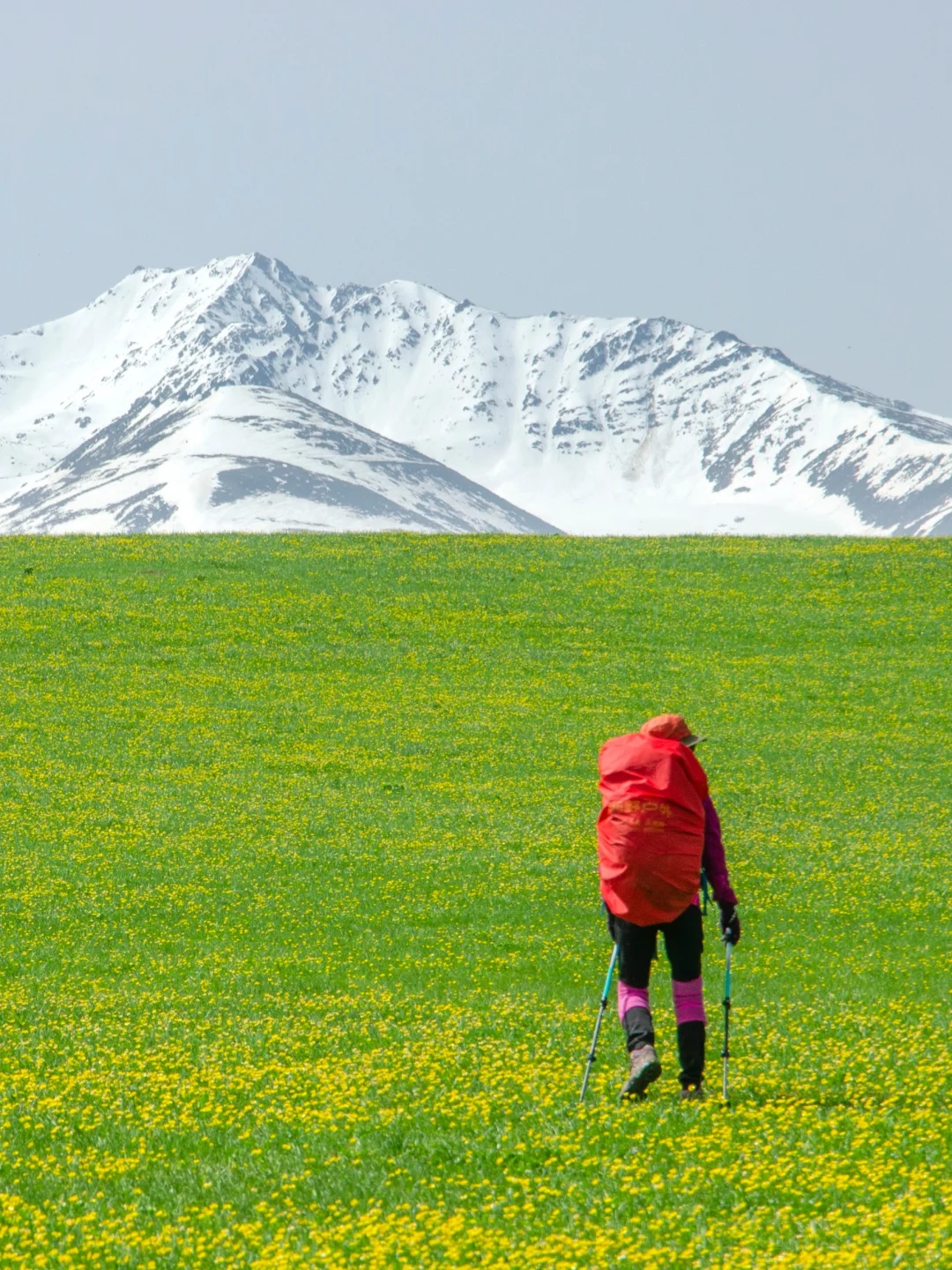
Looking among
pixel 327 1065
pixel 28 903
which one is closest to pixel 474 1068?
pixel 327 1065

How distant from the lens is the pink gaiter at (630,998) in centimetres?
1030

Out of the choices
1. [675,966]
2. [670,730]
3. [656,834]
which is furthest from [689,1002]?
[670,730]

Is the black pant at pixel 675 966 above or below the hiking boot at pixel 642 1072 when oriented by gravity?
above

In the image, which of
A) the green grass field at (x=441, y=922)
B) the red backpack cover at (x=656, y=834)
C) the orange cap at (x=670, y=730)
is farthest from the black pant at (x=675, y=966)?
the orange cap at (x=670, y=730)

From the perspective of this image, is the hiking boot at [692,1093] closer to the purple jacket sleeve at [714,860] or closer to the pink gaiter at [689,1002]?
the pink gaiter at [689,1002]

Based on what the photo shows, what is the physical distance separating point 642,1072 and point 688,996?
72 centimetres

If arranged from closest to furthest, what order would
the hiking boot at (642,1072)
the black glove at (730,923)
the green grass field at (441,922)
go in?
the green grass field at (441,922) → the hiking boot at (642,1072) → the black glove at (730,923)

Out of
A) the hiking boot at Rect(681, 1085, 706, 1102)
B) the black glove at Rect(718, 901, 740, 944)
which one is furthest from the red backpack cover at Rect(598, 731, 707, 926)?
the hiking boot at Rect(681, 1085, 706, 1102)

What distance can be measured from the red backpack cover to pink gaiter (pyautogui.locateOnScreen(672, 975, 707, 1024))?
59 cm

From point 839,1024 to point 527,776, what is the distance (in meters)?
15.3

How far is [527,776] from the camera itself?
2814 centimetres

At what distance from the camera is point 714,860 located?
1041 cm

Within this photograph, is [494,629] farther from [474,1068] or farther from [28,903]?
[474,1068]

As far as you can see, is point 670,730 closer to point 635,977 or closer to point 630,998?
point 635,977
